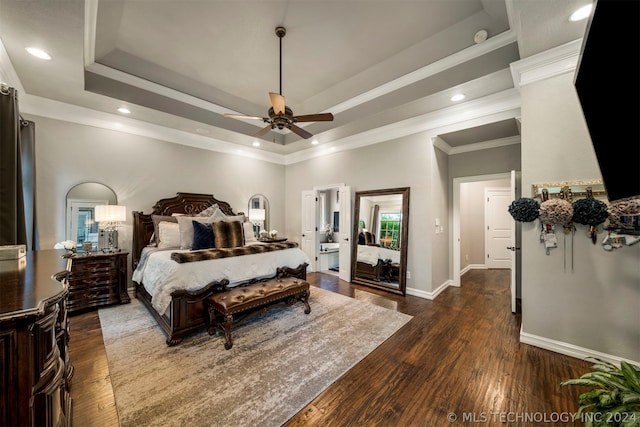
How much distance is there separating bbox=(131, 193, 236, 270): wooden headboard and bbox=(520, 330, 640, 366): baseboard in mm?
5166

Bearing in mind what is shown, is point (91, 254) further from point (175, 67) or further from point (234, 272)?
point (175, 67)

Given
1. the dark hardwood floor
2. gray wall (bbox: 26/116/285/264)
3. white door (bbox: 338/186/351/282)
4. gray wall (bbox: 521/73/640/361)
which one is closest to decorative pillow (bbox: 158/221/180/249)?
gray wall (bbox: 26/116/285/264)

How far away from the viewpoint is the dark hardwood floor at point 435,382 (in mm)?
1685

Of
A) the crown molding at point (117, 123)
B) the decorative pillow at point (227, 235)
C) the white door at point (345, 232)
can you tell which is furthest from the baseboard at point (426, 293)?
the crown molding at point (117, 123)

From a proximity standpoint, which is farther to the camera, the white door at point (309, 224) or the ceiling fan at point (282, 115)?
A: the white door at point (309, 224)

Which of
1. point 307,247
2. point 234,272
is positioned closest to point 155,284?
point 234,272

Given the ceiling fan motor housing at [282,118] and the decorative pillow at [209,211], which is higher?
the ceiling fan motor housing at [282,118]

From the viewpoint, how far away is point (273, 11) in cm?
241

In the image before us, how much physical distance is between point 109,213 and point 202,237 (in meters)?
→ 1.45

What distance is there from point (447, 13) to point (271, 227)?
518cm

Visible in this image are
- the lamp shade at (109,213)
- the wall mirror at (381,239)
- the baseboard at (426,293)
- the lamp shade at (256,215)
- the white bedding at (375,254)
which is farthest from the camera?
the lamp shade at (256,215)

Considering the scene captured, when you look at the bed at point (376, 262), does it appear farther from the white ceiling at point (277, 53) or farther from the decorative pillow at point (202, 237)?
the decorative pillow at point (202, 237)

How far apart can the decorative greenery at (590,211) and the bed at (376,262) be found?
249 centimetres

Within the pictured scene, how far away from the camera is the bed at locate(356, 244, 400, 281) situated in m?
4.50
